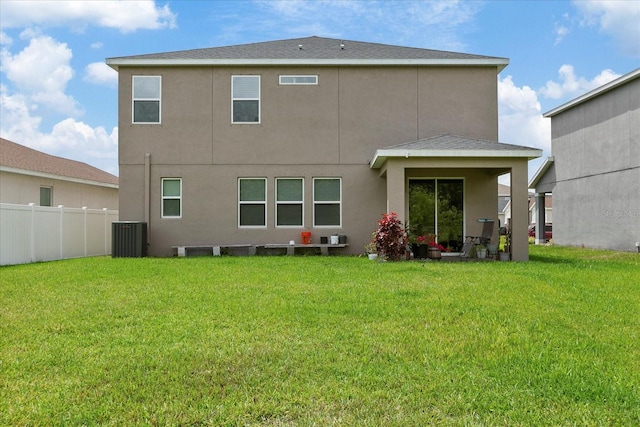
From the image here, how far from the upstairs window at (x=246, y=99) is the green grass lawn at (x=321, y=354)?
8.51 meters

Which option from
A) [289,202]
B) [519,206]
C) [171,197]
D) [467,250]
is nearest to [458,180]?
[467,250]

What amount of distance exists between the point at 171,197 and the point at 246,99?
3.82 m

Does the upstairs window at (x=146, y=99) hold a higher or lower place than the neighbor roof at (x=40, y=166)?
higher

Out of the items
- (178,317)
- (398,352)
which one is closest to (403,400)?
(398,352)

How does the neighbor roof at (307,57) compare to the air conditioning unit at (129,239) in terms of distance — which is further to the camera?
the neighbor roof at (307,57)

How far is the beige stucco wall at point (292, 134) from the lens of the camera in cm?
1677

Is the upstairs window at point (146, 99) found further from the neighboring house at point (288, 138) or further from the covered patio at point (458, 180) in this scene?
the covered patio at point (458, 180)

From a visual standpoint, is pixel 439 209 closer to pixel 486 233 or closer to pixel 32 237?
pixel 486 233

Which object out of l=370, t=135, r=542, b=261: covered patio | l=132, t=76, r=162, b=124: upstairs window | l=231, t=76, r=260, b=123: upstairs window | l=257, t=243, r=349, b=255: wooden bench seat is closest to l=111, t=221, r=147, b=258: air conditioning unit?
l=132, t=76, r=162, b=124: upstairs window

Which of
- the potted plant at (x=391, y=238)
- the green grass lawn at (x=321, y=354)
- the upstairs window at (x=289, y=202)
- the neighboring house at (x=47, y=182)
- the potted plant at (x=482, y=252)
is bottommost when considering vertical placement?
the green grass lawn at (x=321, y=354)

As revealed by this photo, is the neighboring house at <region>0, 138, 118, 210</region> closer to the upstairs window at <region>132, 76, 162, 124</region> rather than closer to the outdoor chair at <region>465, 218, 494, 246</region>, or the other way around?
the upstairs window at <region>132, 76, 162, 124</region>

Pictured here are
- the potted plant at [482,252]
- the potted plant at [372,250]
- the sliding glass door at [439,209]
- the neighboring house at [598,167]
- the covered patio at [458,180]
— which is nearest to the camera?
the covered patio at [458,180]

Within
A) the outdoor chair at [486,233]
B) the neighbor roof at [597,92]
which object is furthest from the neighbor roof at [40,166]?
the neighbor roof at [597,92]

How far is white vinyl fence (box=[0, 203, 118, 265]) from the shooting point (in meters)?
14.6
